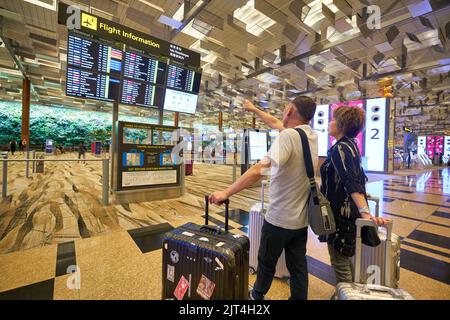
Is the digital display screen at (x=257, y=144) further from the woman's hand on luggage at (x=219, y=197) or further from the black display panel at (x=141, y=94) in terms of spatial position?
the woman's hand on luggage at (x=219, y=197)

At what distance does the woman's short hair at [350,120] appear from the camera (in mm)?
1310

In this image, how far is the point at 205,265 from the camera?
1.17 meters

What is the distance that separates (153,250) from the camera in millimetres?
2369

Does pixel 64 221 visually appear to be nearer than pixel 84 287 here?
No

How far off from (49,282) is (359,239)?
235cm

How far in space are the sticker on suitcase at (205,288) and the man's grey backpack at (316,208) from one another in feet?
2.06

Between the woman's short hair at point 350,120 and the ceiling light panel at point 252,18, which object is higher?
the ceiling light panel at point 252,18

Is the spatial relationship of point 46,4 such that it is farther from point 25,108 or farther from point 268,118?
point 25,108

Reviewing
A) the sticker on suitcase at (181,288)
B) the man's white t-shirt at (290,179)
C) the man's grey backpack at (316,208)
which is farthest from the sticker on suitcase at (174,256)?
the man's grey backpack at (316,208)

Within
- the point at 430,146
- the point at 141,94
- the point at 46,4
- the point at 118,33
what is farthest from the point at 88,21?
the point at 430,146

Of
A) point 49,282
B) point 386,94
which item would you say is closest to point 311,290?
point 49,282

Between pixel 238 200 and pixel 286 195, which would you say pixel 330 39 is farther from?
pixel 286 195

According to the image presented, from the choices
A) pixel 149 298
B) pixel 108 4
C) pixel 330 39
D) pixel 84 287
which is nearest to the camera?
pixel 149 298
